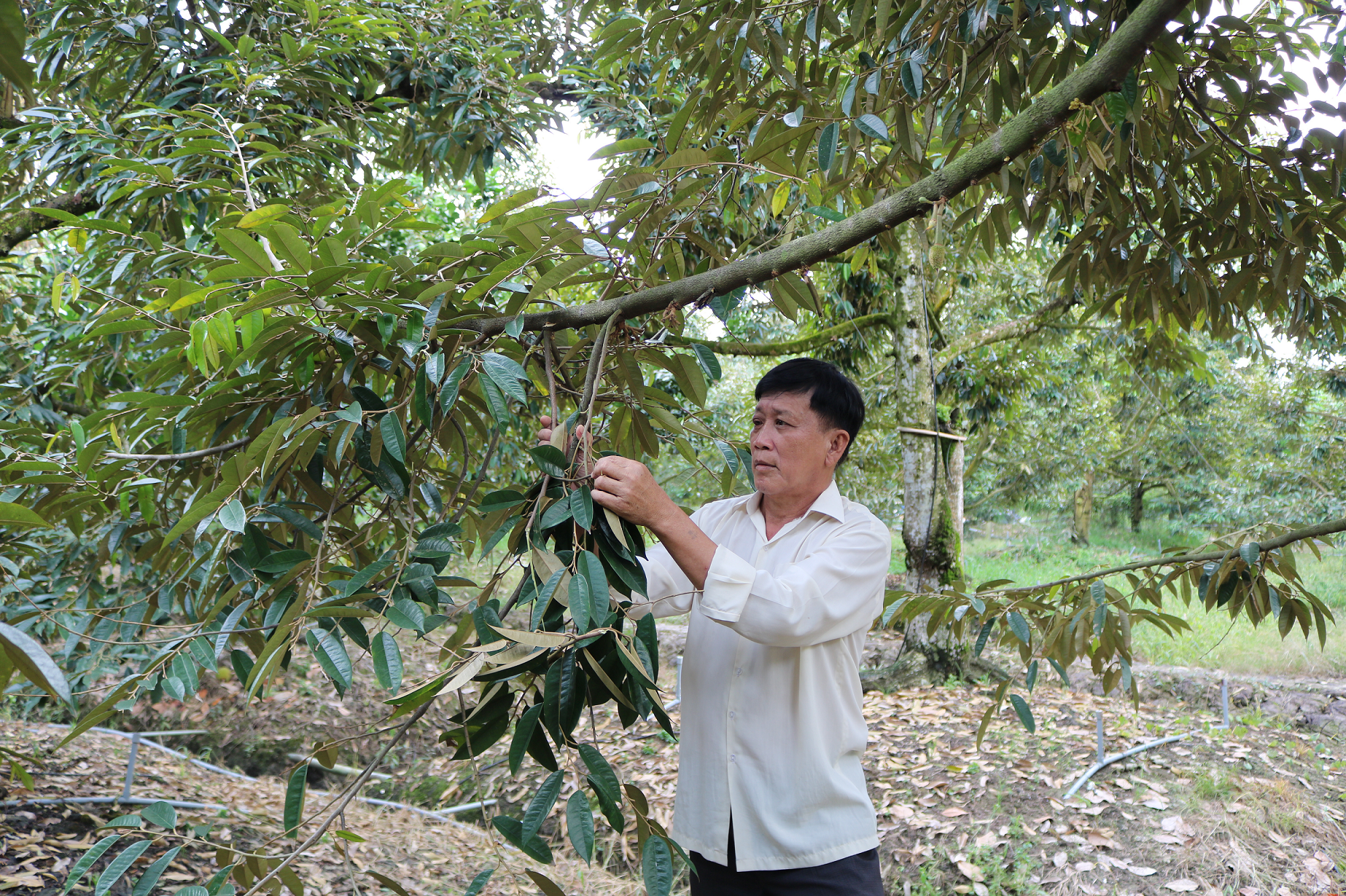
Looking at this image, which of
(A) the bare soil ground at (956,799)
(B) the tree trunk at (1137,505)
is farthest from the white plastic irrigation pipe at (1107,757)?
(B) the tree trunk at (1137,505)

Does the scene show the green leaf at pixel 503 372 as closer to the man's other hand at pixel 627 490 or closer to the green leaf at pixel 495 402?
the green leaf at pixel 495 402

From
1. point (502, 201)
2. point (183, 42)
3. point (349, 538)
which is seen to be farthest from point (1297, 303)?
point (183, 42)

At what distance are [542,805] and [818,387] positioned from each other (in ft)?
3.09

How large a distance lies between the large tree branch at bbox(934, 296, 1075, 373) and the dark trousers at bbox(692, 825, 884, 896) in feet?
14.0

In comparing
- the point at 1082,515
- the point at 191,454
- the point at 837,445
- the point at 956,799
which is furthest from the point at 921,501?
the point at 1082,515

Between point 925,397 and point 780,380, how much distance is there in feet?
12.2

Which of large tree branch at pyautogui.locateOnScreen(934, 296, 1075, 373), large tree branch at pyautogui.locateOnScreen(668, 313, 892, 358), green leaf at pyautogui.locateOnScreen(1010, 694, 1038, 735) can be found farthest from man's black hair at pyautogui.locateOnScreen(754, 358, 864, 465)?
large tree branch at pyautogui.locateOnScreen(934, 296, 1075, 373)

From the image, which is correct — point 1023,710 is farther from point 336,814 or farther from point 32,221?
point 32,221

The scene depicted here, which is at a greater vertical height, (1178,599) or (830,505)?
(830,505)

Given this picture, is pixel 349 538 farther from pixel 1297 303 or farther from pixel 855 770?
pixel 1297 303

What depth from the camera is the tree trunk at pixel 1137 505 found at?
1661 centimetres

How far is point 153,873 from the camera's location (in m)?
0.91

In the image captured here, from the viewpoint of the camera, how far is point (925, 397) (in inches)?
200

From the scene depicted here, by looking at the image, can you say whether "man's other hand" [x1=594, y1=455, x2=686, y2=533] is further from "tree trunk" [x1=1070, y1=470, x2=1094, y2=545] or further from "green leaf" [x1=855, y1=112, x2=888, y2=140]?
"tree trunk" [x1=1070, y1=470, x2=1094, y2=545]
